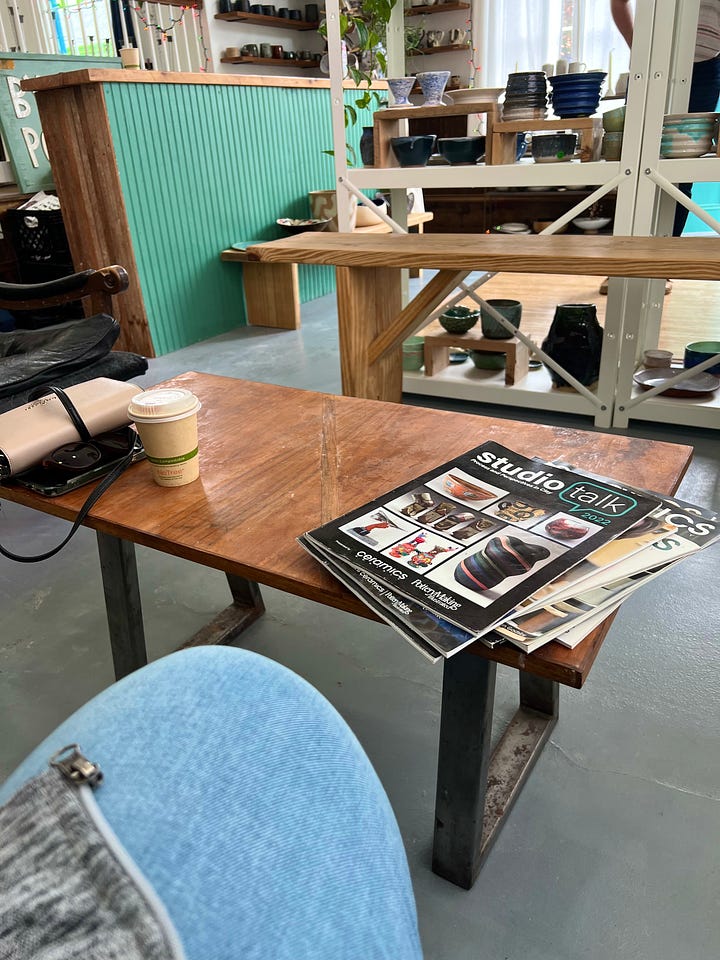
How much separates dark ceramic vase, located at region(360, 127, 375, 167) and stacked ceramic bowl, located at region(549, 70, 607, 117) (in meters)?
0.64

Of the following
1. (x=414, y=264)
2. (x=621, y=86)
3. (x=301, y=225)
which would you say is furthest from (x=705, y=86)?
(x=301, y=225)

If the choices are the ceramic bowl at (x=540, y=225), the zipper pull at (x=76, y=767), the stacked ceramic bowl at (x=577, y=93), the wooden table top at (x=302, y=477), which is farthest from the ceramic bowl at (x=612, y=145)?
the ceramic bowl at (x=540, y=225)

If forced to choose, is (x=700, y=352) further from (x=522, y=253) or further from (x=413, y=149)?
(x=413, y=149)

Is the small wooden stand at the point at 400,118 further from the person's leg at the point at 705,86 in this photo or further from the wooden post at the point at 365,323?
the person's leg at the point at 705,86

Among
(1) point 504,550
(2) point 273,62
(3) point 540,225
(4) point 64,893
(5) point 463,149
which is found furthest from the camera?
(2) point 273,62

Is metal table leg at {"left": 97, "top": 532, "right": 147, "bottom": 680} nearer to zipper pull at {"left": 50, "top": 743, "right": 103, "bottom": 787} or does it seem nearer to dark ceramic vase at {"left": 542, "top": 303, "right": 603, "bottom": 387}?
zipper pull at {"left": 50, "top": 743, "right": 103, "bottom": 787}

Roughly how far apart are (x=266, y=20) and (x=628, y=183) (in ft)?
18.5

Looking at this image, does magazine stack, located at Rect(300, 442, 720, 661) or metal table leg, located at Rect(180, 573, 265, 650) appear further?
metal table leg, located at Rect(180, 573, 265, 650)

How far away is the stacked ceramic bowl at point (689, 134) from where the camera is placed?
2.12 m

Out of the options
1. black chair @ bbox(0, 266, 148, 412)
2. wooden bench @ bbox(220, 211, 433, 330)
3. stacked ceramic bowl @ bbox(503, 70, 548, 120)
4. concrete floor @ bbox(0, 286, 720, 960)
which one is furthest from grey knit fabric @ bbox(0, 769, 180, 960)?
wooden bench @ bbox(220, 211, 433, 330)

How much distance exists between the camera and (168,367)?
11.4 feet

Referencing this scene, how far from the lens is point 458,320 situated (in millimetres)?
2932

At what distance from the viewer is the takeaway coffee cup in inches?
38.5

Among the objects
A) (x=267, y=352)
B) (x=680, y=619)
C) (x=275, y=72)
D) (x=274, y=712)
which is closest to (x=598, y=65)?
(x=275, y=72)
